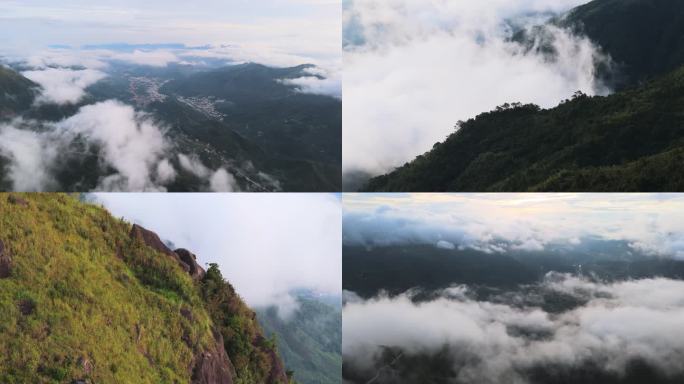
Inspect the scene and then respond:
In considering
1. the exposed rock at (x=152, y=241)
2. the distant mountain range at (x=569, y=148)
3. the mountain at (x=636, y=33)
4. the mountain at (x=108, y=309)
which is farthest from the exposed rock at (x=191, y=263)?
the mountain at (x=636, y=33)

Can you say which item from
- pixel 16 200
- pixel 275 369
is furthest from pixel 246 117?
pixel 275 369

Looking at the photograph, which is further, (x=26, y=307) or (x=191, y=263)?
(x=191, y=263)

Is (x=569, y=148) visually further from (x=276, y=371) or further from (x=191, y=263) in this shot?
(x=191, y=263)

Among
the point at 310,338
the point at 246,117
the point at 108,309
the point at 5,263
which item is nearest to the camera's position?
the point at 5,263

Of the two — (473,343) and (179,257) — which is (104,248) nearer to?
(179,257)

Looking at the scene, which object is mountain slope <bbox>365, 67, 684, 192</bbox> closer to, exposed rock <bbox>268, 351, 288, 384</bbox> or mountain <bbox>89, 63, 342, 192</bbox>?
mountain <bbox>89, 63, 342, 192</bbox>
